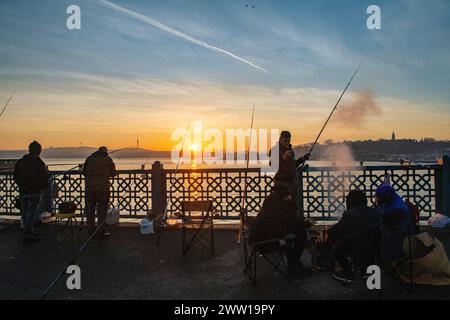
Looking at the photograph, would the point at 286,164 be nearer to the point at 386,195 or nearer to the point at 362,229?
the point at 386,195

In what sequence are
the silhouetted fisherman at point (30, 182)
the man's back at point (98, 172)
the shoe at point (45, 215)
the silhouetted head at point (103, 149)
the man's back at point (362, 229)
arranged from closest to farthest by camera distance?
the man's back at point (362, 229)
the silhouetted fisherman at point (30, 182)
the man's back at point (98, 172)
the silhouetted head at point (103, 149)
the shoe at point (45, 215)

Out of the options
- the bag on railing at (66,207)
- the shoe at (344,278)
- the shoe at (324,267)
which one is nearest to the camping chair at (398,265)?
the shoe at (344,278)

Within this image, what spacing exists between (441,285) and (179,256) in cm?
415

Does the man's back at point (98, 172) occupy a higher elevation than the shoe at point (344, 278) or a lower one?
higher

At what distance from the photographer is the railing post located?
27.0 ft

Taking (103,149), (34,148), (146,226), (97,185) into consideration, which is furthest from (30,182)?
(146,226)

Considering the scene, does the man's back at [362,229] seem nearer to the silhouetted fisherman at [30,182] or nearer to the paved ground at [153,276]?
the paved ground at [153,276]

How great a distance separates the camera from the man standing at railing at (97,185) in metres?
7.27

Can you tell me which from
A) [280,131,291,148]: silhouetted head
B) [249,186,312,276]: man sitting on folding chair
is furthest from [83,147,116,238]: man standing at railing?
[249,186,312,276]: man sitting on folding chair

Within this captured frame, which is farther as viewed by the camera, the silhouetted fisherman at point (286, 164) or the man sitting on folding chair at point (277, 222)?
the silhouetted fisherman at point (286, 164)

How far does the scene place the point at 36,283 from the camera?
15.5 feet

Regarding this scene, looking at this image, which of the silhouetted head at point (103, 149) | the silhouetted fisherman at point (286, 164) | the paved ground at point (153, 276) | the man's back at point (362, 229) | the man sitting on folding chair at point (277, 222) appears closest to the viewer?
the man's back at point (362, 229)

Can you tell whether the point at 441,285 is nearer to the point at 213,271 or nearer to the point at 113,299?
the point at 213,271
